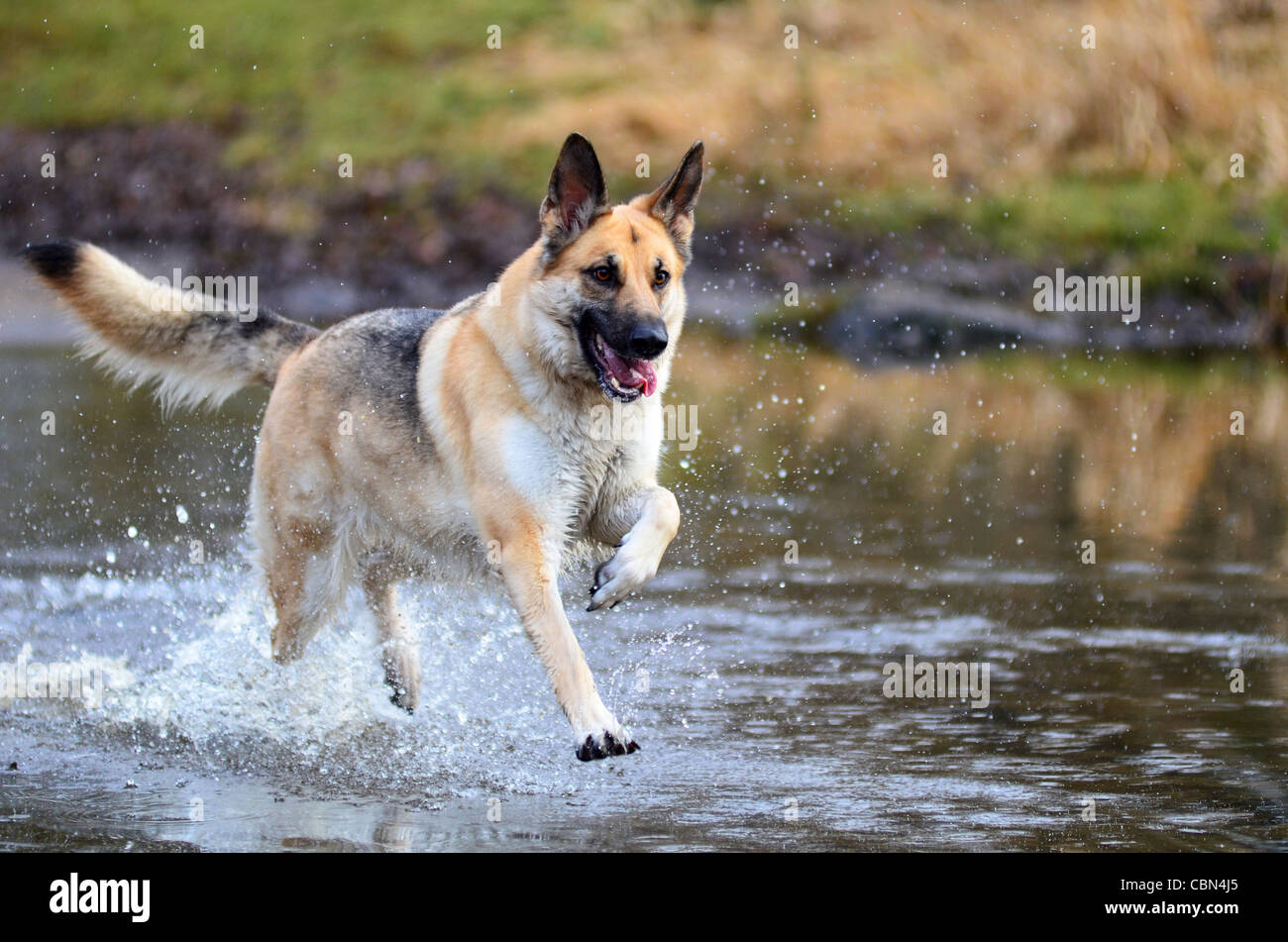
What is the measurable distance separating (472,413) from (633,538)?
0.73 meters

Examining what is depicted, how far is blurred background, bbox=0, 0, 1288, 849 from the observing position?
5.33 meters

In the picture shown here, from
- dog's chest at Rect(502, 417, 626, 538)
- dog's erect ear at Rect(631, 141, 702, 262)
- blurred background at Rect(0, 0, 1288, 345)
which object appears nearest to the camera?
dog's chest at Rect(502, 417, 626, 538)

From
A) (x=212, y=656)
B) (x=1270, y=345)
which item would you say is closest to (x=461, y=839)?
(x=212, y=656)

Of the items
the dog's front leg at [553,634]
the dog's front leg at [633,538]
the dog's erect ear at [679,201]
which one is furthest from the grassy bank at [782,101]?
the dog's front leg at [553,634]

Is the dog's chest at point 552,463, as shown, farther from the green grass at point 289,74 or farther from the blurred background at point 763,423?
the green grass at point 289,74

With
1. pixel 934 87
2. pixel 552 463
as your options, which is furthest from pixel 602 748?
pixel 934 87

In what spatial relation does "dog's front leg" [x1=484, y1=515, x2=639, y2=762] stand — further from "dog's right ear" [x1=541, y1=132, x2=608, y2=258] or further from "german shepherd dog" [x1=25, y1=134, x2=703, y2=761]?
"dog's right ear" [x1=541, y1=132, x2=608, y2=258]

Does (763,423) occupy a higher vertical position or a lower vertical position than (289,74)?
lower

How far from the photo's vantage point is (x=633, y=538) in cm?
525

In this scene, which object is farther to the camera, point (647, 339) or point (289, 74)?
point (289, 74)

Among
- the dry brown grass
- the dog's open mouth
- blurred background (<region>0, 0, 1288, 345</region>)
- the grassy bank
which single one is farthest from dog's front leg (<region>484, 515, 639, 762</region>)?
the dry brown grass

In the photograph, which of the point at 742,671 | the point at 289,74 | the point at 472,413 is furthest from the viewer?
the point at 289,74

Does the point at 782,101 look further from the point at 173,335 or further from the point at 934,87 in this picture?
the point at 173,335

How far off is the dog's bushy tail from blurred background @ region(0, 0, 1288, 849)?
0.89 m
